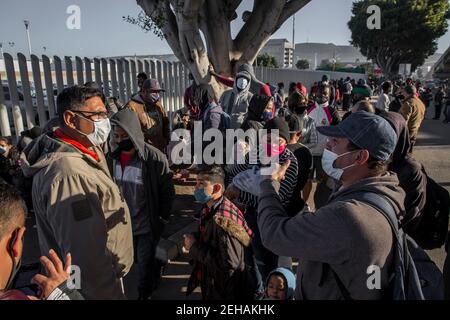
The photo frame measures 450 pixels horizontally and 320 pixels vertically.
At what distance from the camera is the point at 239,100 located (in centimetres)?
562

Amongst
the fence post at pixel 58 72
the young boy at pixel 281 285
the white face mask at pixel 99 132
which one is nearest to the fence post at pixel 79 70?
the fence post at pixel 58 72

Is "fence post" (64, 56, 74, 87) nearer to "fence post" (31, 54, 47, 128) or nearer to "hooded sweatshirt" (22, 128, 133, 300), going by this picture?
"fence post" (31, 54, 47, 128)

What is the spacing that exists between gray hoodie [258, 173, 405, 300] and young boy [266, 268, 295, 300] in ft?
3.36

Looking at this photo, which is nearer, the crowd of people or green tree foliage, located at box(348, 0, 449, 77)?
the crowd of people

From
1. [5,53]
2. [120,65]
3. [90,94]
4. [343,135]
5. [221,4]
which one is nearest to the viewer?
[343,135]

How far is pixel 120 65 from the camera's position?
6.78 m

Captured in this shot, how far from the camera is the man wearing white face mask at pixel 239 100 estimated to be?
547 cm

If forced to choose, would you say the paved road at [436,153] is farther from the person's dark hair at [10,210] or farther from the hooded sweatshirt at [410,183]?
the person's dark hair at [10,210]

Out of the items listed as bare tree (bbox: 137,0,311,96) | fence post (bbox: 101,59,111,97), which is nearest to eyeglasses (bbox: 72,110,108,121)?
fence post (bbox: 101,59,111,97)

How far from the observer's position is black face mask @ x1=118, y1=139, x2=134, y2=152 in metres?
2.82

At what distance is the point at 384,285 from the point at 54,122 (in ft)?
10.5

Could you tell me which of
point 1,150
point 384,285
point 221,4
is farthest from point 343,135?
point 221,4

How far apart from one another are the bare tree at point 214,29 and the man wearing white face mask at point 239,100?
261 centimetres
